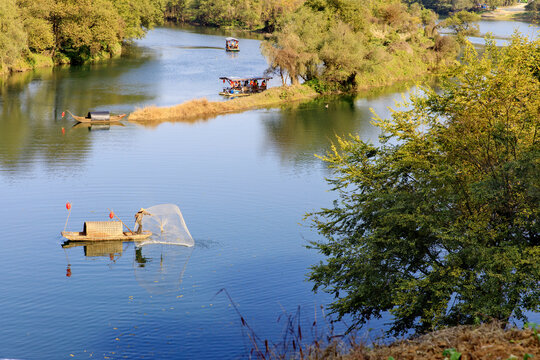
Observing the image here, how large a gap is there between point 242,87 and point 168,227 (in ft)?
180

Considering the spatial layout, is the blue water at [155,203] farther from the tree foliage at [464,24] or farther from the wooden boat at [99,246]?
the tree foliage at [464,24]

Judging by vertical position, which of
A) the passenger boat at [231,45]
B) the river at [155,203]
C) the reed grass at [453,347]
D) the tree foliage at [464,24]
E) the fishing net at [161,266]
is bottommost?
the fishing net at [161,266]

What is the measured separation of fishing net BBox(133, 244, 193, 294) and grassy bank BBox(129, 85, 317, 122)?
3951cm

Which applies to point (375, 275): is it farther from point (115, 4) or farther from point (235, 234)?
point (115, 4)

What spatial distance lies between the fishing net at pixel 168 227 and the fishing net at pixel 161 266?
35 cm

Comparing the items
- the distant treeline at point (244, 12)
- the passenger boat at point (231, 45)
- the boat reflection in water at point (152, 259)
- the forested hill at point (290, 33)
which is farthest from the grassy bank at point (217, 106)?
the distant treeline at point (244, 12)

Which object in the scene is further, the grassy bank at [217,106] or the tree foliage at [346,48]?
the tree foliage at [346,48]

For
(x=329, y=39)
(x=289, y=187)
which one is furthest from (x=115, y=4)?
(x=289, y=187)

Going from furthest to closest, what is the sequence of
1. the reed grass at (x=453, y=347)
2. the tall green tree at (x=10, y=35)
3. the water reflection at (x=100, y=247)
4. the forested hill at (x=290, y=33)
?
1. the forested hill at (x=290, y=33)
2. the tall green tree at (x=10, y=35)
3. the water reflection at (x=100, y=247)
4. the reed grass at (x=453, y=347)

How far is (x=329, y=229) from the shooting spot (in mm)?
29625

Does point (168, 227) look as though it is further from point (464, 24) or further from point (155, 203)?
point (464, 24)

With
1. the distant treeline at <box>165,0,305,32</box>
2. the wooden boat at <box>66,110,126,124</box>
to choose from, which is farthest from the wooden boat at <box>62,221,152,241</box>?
the distant treeline at <box>165,0,305,32</box>

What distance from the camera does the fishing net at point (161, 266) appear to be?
33.9 m

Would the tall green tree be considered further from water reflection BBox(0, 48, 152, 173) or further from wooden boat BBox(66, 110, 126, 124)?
wooden boat BBox(66, 110, 126, 124)
